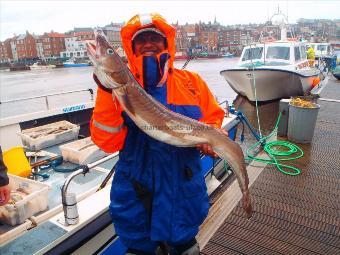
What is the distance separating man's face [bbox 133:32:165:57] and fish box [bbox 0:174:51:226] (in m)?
2.22

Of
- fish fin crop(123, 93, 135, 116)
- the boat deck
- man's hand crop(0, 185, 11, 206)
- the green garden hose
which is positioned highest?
fish fin crop(123, 93, 135, 116)

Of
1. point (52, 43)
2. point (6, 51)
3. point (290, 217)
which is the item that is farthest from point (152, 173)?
point (6, 51)

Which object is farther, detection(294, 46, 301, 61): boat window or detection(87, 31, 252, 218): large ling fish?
detection(294, 46, 301, 61): boat window

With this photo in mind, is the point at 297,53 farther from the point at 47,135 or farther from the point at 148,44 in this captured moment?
the point at 148,44

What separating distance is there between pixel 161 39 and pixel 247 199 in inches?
56.7

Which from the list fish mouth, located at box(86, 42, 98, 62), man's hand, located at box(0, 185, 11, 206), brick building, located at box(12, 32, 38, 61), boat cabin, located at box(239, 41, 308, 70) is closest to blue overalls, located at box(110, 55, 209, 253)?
fish mouth, located at box(86, 42, 98, 62)

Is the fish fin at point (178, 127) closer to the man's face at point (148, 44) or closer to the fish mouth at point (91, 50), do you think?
the man's face at point (148, 44)

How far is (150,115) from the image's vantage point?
Answer: 215cm

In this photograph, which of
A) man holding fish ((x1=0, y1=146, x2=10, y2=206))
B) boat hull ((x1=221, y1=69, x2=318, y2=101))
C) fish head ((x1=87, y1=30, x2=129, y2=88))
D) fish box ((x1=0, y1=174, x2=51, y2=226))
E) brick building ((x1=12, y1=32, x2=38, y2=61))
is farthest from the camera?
brick building ((x1=12, y1=32, x2=38, y2=61))

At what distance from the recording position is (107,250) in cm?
327

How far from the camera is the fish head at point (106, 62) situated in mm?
1939

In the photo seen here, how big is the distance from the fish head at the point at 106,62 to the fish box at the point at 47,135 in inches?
174

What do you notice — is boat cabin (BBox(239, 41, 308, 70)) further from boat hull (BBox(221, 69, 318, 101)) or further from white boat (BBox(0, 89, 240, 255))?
white boat (BBox(0, 89, 240, 255))

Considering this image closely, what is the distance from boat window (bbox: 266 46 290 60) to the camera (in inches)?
591
